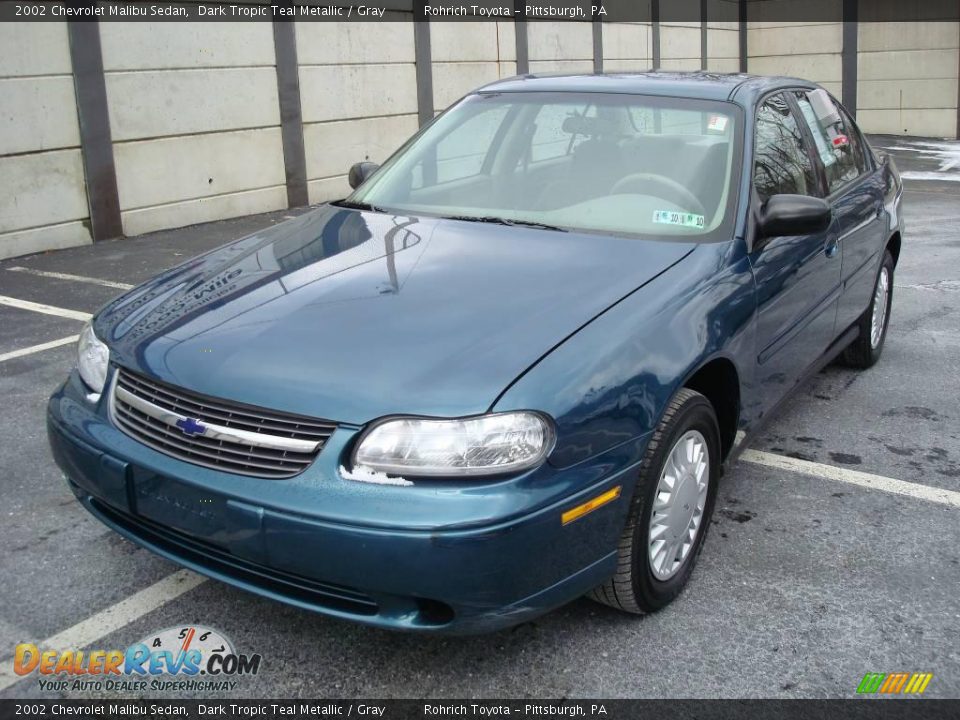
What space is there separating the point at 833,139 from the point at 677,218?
1771 mm

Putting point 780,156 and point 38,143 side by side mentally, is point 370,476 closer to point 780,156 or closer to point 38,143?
point 780,156

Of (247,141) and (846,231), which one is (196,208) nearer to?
(247,141)

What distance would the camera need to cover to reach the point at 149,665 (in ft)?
9.45

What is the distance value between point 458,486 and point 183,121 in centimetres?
909

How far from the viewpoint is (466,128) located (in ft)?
14.4

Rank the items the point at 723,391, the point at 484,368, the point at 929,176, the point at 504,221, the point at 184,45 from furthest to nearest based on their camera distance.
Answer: the point at 929,176, the point at 184,45, the point at 504,221, the point at 723,391, the point at 484,368

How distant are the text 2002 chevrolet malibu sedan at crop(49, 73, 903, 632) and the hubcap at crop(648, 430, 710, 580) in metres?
0.01

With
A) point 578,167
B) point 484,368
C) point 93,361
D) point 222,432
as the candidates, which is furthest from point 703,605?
point 93,361

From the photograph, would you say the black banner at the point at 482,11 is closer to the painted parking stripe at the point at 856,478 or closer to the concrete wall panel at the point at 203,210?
the concrete wall panel at the point at 203,210

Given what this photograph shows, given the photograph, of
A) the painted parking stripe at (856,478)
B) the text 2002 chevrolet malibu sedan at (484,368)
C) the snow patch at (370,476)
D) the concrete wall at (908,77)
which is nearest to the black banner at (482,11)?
the concrete wall at (908,77)

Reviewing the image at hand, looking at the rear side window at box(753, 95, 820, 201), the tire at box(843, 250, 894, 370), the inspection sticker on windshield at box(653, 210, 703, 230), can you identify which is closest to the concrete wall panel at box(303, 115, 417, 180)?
the tire at box(843, 250, 894, 370)

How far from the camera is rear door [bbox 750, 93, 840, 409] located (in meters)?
3.66

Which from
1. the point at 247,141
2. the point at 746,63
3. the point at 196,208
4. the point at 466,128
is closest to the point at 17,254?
the point at 196,208

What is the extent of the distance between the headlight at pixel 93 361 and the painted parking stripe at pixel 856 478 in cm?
267
